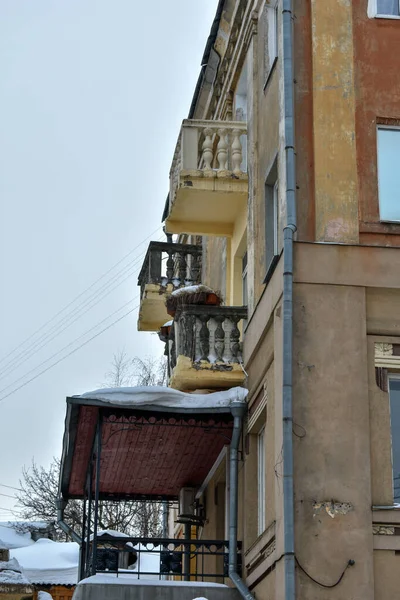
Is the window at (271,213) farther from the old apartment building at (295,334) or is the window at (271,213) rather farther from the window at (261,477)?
the window at (261,477)

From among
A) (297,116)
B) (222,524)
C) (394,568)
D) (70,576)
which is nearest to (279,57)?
(297,116)

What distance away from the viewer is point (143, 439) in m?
16.8

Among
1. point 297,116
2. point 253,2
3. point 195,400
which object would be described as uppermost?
point 253,2

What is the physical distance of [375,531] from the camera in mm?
12062

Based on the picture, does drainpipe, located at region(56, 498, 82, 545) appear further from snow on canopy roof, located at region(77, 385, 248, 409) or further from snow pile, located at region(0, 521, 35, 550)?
snow pile, located at region(0, 521, 35, 550)

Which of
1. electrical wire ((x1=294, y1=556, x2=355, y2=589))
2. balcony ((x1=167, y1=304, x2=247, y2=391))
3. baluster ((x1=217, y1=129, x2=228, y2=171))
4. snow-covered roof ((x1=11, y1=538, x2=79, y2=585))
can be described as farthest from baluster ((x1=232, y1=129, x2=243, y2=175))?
snow-covered roof ((x1=11, y1=538, x2=79, y2=585))

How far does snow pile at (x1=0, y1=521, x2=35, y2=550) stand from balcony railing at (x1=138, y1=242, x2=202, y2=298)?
1006 centimetres

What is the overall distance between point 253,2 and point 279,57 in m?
3.42

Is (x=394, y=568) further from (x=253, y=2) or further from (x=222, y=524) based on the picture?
(x=253, y=2)

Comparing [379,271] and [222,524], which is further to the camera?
[222,524]

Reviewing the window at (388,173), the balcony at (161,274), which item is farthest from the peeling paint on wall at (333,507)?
the balcony at (161,274)

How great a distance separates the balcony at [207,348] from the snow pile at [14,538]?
14.7m

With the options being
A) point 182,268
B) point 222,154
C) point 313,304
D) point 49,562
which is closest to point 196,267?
point 182,268

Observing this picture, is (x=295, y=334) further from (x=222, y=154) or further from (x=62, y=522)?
(x=62, y=522)
